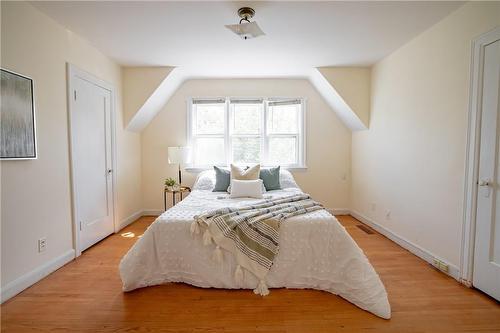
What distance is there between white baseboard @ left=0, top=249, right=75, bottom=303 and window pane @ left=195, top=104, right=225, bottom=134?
2577 millimetres

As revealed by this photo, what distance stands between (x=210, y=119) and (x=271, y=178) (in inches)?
62.8

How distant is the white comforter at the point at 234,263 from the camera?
204 centimetres

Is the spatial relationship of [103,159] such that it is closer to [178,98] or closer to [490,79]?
[178,98]

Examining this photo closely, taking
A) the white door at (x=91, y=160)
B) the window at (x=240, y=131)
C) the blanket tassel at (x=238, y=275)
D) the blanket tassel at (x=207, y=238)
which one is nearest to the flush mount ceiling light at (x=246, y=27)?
the blanket tassel at (x=207, y=238)

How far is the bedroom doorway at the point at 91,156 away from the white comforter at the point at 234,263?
1.17 metres

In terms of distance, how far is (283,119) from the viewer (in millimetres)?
4422

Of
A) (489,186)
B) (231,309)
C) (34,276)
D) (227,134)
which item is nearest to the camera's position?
(231,309)

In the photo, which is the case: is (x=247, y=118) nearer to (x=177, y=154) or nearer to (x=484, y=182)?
(x=177, y=154)

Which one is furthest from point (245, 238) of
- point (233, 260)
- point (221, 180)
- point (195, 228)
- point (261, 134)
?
point (261, 134)

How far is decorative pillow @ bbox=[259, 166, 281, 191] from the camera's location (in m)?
3.61

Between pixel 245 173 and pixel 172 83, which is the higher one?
pixel 172 83

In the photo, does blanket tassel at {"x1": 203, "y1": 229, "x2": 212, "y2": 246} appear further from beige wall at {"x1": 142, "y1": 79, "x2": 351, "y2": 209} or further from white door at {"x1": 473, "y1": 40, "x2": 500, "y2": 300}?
beige wall at {"x1": 142, "y1": 79, "x2": 351, "y2": 209}

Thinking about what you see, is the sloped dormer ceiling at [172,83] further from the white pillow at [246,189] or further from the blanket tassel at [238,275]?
the blanket tassel at [238,275]

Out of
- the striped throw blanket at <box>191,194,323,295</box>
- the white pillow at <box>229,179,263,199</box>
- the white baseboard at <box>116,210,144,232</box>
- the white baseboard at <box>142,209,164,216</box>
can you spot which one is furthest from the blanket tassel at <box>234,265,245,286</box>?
the white baseboard at <box>142,209,164,216</box>
